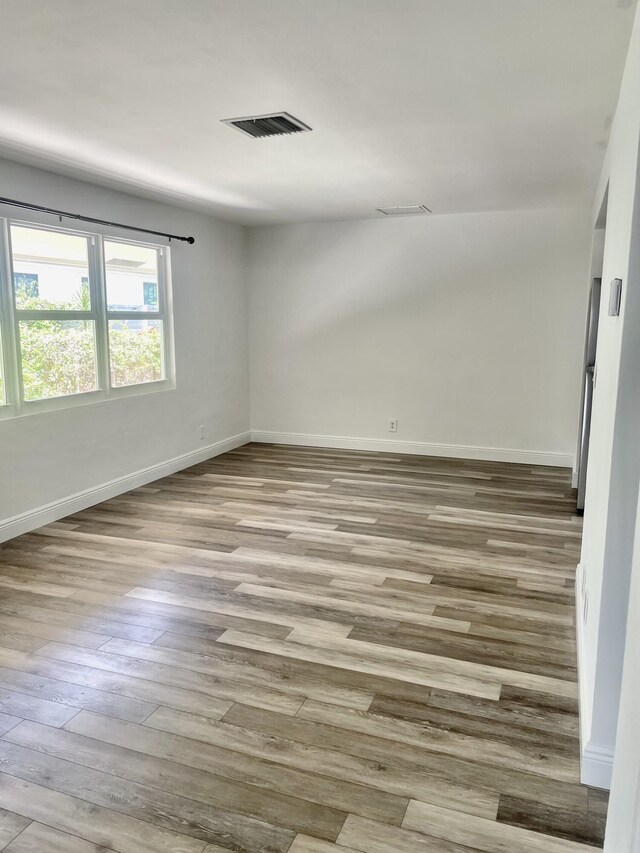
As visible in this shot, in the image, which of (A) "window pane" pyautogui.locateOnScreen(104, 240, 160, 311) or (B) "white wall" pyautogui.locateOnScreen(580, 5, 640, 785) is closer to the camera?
(B) "white wall" pyautogui.locateOnScreen(580, 5, 640, 785)

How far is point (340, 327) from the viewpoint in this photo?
6668mm

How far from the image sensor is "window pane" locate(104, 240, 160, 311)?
490 centimetres

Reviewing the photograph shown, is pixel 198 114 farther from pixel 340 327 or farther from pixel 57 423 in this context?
pixel 340 327

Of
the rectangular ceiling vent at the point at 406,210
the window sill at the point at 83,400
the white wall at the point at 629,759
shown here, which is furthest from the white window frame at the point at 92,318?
the white wall at the point at 629,759

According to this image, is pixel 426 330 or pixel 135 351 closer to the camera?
pixel 135 351

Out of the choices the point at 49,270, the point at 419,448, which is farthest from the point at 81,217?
the point at 419,448

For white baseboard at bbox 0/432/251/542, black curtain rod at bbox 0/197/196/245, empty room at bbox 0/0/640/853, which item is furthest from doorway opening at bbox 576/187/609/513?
white baseboard at bbox 0/432/251/542

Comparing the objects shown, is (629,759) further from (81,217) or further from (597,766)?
(81,217)

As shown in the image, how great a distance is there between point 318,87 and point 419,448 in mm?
4316

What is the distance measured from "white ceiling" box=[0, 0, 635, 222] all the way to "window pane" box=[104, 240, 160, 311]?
2.08ft

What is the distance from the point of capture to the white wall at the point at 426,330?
5879mm

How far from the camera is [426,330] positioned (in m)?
6.33

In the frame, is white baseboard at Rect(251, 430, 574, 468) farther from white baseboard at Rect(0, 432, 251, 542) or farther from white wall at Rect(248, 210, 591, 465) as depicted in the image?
white baseboard at Rect(0, 432, 251, 542)

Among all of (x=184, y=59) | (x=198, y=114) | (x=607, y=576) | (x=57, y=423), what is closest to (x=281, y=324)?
(x=57, y=423)
